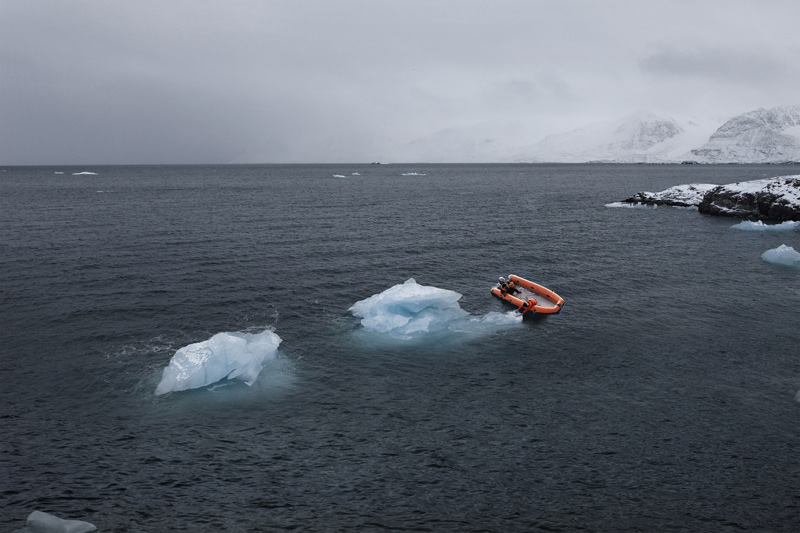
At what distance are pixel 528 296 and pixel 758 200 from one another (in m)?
71.5

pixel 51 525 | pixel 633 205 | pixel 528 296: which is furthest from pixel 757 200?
pixel 51 525

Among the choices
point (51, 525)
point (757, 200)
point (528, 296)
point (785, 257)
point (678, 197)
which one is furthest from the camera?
point (678, 197)

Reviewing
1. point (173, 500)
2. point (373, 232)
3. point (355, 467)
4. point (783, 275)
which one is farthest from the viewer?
point (373, 232)

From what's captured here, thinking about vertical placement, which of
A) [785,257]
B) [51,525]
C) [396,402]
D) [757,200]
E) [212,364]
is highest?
[757,200]

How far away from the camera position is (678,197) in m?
109

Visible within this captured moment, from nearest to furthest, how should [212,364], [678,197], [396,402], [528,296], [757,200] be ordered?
1. [396,402]
2. [212,364]
3. [528,296]
4. [757,200]
5. [678,197]

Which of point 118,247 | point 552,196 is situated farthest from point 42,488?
point 552,196

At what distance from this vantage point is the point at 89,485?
2033cm

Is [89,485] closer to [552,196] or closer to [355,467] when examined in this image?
[355,467]

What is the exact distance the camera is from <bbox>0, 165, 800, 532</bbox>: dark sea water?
19625mm

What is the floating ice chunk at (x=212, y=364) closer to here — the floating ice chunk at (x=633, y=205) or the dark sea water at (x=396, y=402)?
the dark sea water at (x=396, y=402)

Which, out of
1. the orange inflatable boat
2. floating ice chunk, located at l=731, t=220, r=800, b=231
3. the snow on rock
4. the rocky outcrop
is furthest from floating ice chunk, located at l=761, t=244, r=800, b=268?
the snow on rock

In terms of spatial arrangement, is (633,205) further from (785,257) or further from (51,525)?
(51,525)

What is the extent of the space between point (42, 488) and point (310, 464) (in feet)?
32.3
